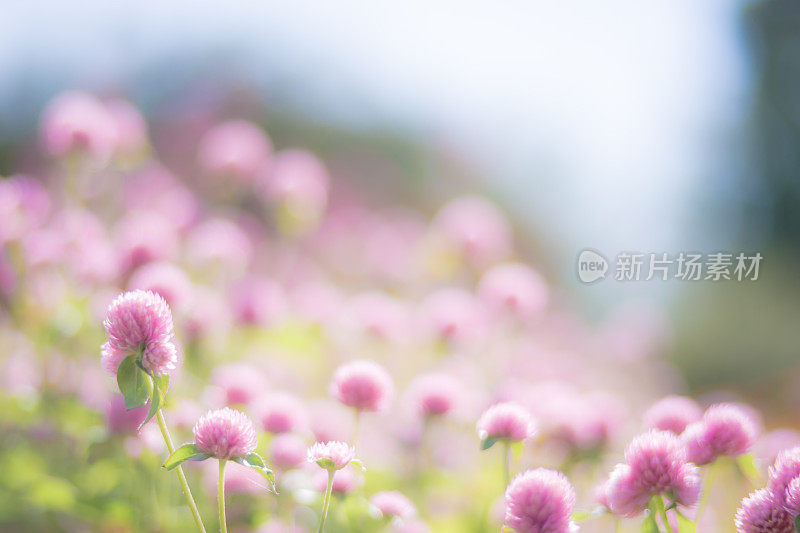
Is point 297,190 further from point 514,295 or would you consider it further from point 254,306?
point 514,295

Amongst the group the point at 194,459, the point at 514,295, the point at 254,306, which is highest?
the point at 514,295

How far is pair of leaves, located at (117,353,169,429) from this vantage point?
75 centimetres

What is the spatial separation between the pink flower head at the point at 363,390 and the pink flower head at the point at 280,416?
0.13 meters

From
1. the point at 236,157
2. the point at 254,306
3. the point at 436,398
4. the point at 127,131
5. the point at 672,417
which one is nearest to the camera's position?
the point at 672,417

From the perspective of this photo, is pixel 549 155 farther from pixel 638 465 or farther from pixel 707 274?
pixel 638 465

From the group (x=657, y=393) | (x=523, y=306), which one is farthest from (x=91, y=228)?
(x=657, y=393)

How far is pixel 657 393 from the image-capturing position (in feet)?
10.6

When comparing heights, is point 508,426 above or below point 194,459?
above

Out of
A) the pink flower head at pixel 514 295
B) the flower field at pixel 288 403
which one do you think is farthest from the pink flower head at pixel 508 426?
the pink flower head at pixel 514 295

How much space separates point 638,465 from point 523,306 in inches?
40.6

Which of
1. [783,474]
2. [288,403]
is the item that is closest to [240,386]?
[288,403]

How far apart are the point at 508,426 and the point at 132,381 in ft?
1.60

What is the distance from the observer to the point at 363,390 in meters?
0.96

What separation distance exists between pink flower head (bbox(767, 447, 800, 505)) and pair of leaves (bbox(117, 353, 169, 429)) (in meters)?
0.75
